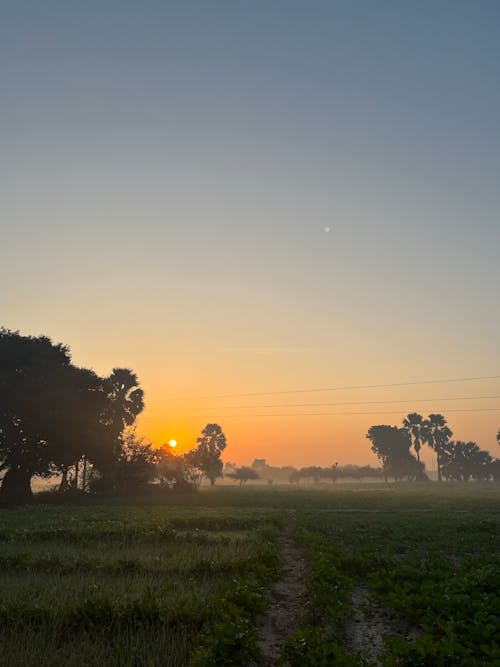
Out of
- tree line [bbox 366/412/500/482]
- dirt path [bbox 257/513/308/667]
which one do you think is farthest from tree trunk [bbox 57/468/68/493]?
tree line [bbox 366/412/500/482]

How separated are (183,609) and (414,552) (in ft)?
51.5

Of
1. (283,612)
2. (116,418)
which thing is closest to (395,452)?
(116,418)

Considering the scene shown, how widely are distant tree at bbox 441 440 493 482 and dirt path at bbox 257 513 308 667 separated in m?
165

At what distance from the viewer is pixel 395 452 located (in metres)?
177

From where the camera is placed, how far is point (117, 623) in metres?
10.8

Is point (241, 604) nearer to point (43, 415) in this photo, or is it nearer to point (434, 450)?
point (43, 415)

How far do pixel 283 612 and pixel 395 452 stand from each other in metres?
176

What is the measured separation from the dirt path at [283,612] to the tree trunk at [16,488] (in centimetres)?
4495

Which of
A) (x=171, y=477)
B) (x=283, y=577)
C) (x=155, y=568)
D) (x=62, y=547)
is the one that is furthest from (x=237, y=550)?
(x=171, y=477)

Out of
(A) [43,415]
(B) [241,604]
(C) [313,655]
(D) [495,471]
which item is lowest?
(D) [495,471]

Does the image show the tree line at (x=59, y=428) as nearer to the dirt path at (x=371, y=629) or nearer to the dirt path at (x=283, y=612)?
the dirt path at (x=283, y=612)

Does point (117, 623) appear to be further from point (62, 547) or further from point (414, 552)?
point (414, 552)

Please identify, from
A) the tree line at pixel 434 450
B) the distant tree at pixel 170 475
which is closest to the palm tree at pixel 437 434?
the tree line at pixel 434 450

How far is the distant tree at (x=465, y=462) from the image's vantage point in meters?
166
